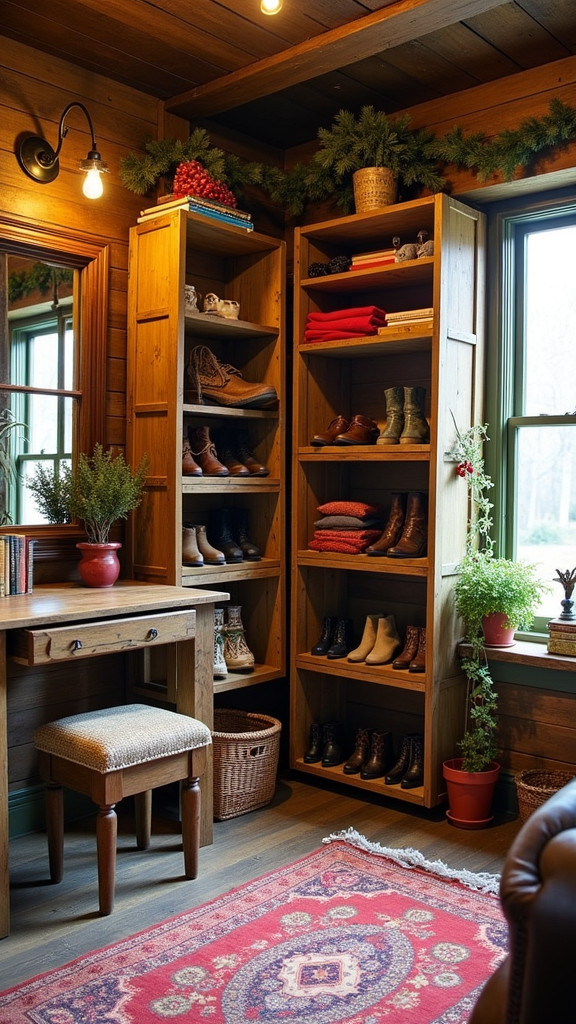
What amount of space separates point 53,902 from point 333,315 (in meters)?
2.40

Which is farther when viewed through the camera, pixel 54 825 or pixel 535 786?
pixel 535 786

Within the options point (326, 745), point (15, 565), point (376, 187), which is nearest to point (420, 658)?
point (326, 745)

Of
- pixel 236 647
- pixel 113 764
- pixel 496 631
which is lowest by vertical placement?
pixel 113 764

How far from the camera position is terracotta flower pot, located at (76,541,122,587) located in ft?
10.5

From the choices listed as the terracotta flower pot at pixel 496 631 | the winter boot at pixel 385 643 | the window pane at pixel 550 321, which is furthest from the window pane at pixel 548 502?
the winter boot at pixel 385 643

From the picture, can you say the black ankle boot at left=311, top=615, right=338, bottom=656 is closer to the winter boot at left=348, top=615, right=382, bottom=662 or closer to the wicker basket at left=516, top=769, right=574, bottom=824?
the winter boot at left=348, top=615, right=382, bottom=662

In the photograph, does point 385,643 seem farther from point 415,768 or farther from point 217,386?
point 217,386

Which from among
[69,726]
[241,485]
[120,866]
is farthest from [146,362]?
[120,866]

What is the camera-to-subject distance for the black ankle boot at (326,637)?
3777mm

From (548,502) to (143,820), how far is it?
6.32 feet

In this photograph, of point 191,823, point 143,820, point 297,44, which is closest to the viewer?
point 191,823

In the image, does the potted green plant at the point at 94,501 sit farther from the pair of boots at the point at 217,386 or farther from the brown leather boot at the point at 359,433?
the brown leather boot at the point at 359,433

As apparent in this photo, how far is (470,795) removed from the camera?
3.25 metres

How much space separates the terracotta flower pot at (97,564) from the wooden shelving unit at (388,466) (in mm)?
893
